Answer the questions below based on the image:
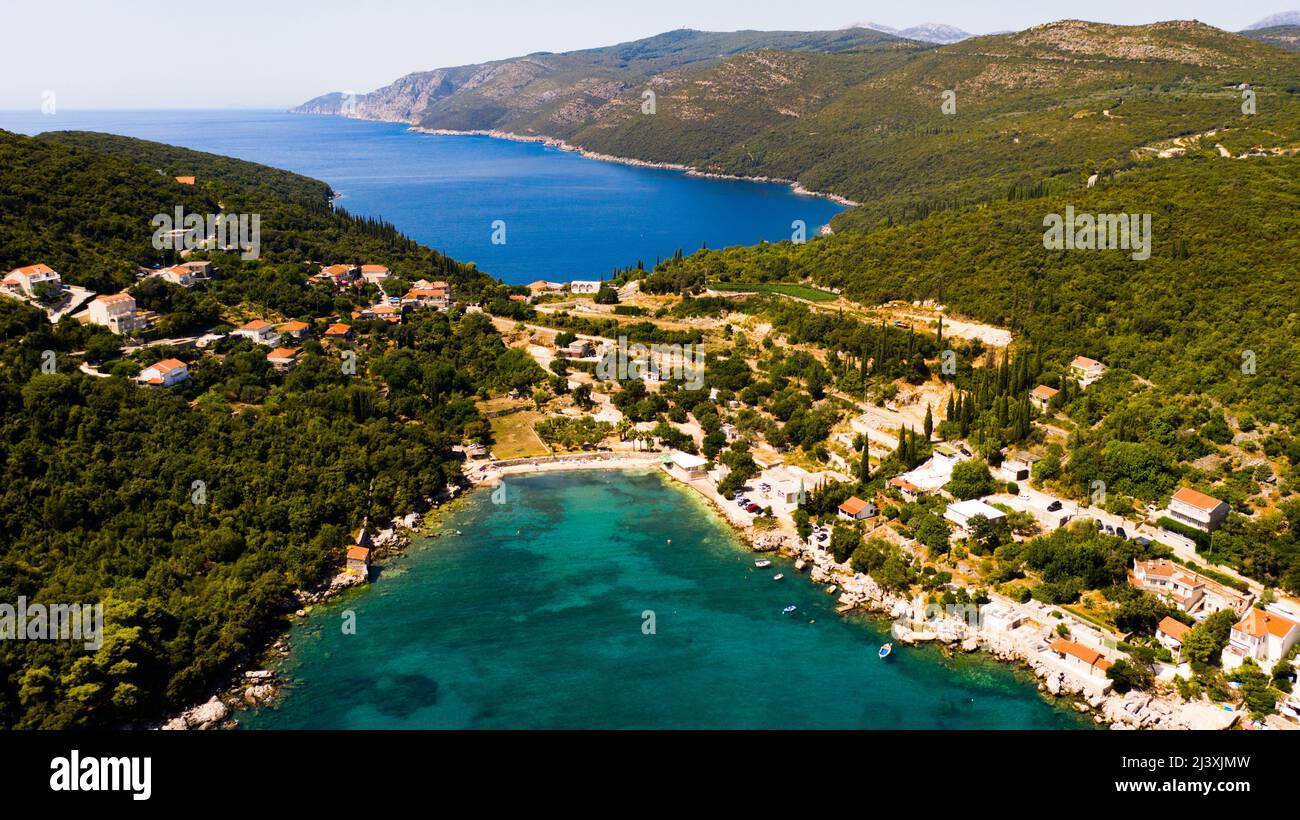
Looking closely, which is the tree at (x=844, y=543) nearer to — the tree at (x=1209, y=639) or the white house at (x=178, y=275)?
the tree at (x=1209, y=639)

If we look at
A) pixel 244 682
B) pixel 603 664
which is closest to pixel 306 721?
pixel 244 682

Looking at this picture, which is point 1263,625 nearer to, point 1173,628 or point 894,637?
point 1173,628

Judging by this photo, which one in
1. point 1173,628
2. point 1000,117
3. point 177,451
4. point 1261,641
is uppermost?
point 1000,117

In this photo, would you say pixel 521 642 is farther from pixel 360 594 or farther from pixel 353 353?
pixel 353 353

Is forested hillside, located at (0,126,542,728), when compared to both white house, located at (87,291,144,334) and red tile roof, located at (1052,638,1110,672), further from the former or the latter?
red tile roof, located at (1052,638,1110,672)

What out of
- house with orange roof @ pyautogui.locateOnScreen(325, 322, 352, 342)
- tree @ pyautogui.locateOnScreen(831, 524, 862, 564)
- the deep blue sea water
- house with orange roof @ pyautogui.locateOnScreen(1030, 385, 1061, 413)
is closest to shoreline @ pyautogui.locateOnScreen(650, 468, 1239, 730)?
tree @ pyautogui.locateOnScreen(831, 524, 862, 564)

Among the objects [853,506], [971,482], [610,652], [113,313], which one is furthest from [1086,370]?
[113,313]
